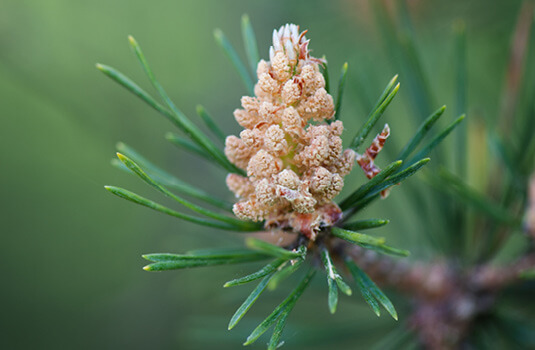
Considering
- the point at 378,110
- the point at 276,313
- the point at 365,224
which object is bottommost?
the point at 276,313

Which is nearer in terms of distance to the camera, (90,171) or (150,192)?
(150,192)

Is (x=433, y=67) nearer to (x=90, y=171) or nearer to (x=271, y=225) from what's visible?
(x=271, y=225)

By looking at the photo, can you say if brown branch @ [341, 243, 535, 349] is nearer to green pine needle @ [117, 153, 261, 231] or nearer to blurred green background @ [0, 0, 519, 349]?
blurred green background @ [0, 0, 519, 349]

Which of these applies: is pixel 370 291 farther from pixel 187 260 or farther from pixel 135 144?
pixel 135 144

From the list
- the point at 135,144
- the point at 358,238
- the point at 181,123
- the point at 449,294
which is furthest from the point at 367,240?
the point at 135,144

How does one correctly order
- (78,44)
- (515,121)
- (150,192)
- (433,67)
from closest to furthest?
1. (515,121)
2. (433,67)
3. (78,44)
4. (150,192)

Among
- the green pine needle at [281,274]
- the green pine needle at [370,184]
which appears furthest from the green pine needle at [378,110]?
the green pine needle at [281,274]

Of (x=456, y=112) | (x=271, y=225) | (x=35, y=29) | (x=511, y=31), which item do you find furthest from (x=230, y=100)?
(x=271, y=225)

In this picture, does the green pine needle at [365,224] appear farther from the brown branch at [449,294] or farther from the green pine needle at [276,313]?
the brown branch at [449,294]
